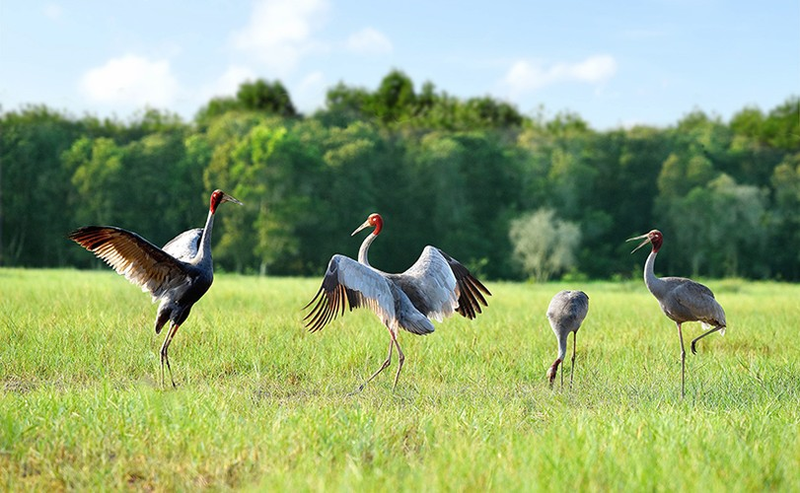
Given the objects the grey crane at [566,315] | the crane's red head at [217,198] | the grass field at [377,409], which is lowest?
the grass field at [377,409]

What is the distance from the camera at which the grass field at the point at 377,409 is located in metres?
4.63

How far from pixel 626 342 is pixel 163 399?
6.30 metres

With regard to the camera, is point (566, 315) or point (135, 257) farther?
point (566, 315)

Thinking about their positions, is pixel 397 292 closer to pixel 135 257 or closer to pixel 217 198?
pixel 217 198

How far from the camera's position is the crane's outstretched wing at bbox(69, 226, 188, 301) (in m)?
7.04

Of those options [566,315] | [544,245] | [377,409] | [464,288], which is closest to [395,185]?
[544,245]

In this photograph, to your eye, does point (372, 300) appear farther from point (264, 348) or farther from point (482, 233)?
point (482, 233)

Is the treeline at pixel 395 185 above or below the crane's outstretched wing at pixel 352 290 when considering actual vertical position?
above

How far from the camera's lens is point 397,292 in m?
7.67

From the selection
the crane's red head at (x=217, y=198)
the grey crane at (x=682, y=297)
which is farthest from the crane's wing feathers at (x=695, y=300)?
the crane's red head at (x=217, y=198)

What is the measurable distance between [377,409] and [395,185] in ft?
133

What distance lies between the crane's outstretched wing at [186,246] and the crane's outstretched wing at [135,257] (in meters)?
0.57

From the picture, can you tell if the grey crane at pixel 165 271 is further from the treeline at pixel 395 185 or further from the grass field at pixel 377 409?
the treeline at pixel 395 185

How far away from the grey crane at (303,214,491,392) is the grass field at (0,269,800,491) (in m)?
0.58
